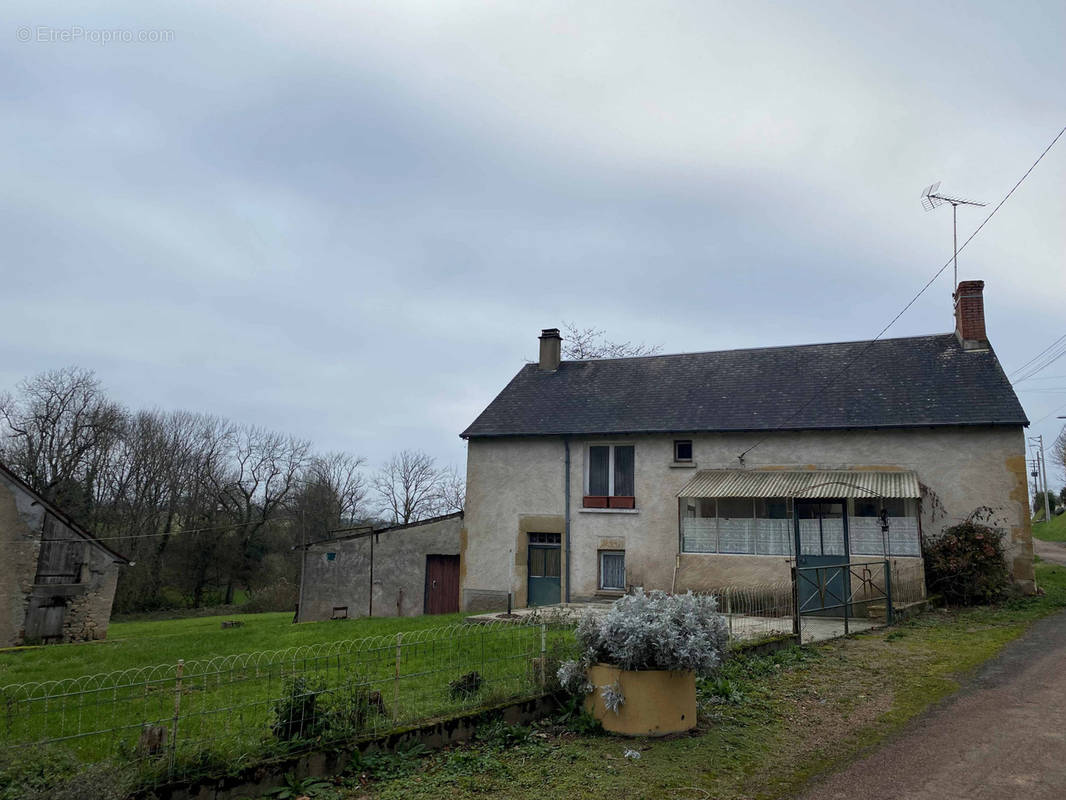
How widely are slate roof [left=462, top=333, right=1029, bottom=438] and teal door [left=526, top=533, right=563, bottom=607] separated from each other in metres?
3.35

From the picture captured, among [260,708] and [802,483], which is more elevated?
[802,483]

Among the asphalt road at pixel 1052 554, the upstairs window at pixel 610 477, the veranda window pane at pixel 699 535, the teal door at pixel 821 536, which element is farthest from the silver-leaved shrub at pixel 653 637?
the asphalt road at pixel 1052 554

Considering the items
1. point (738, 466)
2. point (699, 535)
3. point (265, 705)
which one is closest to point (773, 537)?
point (699, 535)

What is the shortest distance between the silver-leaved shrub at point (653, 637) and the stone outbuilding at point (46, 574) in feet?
67.6

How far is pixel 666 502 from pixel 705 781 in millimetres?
15399

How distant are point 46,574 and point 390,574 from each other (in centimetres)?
1020

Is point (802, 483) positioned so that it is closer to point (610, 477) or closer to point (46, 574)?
point (610, 477)

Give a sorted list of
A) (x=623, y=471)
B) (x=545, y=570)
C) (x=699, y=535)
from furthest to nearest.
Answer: (x=545, y=570), (x=623, y=471), (x=699, y=535)

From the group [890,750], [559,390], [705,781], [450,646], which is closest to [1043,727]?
[890,750]

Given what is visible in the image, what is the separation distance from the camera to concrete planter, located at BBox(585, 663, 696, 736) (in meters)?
7.43

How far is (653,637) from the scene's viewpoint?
738 cm

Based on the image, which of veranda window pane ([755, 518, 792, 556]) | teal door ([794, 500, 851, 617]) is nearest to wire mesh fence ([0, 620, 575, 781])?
veranda window pane ([755, 518, 792, 556])

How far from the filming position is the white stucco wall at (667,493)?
61.5 ft

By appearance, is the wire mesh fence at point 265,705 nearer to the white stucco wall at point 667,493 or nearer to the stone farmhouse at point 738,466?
the stone farmhouse at point 738,466
